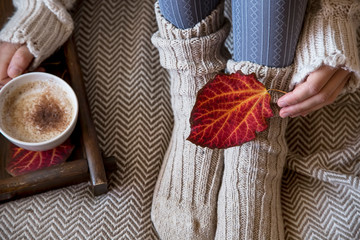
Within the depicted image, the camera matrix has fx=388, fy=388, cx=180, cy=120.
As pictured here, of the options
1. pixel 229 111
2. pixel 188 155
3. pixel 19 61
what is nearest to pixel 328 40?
pixel 229 111

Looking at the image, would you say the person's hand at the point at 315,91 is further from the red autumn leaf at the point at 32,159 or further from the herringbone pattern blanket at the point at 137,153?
the red autumn leaf at the point at 32,159

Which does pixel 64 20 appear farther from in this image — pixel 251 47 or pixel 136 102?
pixel 251 47

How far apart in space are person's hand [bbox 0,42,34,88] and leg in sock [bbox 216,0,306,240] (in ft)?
1.25

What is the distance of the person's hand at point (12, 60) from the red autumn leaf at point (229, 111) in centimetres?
34

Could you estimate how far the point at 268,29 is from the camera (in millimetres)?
604

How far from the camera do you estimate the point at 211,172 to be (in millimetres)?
730

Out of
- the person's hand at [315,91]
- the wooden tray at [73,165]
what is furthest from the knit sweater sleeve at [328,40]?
the wooden tray at [73,165]

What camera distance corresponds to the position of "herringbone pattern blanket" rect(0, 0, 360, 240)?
0.72 metres

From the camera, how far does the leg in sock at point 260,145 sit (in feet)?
1.98

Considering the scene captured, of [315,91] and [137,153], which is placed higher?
[315,91]

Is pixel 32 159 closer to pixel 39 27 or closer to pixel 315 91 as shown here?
pixel 39 27

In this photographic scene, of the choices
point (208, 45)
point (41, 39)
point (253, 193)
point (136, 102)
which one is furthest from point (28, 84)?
point (253, 193)

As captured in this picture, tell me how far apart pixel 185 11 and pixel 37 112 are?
12.9 inches

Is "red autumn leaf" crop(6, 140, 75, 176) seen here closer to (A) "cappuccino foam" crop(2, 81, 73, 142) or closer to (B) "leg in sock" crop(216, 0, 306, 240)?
(A) "cappuccino foam" crop(2, 81, 73, 142)
